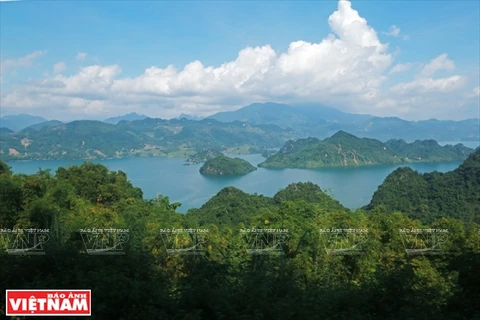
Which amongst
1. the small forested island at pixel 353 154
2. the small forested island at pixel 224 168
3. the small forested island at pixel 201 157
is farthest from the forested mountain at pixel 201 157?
the small forested island at pixel 224 168

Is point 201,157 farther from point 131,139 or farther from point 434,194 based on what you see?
point 434,194

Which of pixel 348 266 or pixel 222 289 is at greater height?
pixel 222 289

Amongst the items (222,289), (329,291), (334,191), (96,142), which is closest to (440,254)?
(329,291)

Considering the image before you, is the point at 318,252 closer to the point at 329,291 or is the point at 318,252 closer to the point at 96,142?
the point at 329,291

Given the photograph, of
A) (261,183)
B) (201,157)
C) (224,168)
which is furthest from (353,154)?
(201,157)

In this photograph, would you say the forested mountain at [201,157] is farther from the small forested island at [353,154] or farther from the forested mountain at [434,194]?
the forested mountain at [434,194]
